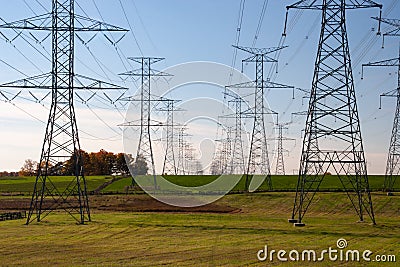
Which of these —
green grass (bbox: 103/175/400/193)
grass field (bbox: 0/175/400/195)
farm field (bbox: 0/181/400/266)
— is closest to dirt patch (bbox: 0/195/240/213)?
farm field (bbox: 0/181/400/266)

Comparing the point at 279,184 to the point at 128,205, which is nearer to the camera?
the point at 128,205

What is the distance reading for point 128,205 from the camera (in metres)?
69.7

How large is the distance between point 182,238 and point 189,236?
43.5 inches

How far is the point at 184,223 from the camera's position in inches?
1885

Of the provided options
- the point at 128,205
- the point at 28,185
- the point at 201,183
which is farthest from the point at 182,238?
the point at 28,185

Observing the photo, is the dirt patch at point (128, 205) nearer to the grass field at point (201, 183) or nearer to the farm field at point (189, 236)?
the farm field at point (189, 236)

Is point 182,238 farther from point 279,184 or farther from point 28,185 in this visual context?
point 28,185

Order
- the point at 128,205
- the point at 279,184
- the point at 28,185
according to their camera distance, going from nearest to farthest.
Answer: the point at 128,205
the point at 279,184
the point at 28,185

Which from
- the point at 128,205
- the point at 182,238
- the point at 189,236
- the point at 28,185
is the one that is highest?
the point at 28,185

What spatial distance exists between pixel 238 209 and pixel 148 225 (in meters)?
20.3

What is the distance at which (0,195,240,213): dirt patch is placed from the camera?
6338 centimetres

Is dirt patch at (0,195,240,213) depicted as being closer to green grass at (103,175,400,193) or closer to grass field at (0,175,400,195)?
grass field at (0,175,400,195)

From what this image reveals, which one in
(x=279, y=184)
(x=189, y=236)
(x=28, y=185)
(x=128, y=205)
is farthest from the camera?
(x=28, y=185)

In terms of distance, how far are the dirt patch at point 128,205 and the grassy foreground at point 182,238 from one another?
4.61m
